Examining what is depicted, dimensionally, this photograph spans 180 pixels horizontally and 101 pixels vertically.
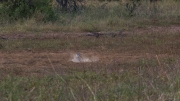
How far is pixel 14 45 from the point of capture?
9.77 meters

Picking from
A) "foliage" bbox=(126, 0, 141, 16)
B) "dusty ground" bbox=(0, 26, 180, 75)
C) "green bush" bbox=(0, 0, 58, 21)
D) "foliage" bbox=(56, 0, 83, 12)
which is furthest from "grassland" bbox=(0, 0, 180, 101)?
"foliage" bbox=(56, 0, 83, 12)

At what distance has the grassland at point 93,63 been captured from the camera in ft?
16.8

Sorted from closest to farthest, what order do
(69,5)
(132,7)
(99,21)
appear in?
(99,21), (132,7), (69,5)

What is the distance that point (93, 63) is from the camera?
817 centimetres

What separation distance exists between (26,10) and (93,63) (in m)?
6.20

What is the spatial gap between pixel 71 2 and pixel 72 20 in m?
3.66

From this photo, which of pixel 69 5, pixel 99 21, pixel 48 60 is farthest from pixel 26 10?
pixel 48 60

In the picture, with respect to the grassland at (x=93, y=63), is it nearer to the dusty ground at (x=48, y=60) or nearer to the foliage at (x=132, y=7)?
the dusty ground at (x=48, y=60)

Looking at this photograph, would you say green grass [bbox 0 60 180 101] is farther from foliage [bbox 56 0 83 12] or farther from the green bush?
foliage [bbox 56 0 83 12]

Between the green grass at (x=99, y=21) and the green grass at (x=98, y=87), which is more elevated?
the green grass at (x=98, y=87)

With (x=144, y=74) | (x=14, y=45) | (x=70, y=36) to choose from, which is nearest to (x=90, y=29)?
(x=70, y=36)

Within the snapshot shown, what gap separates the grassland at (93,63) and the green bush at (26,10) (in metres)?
0.38

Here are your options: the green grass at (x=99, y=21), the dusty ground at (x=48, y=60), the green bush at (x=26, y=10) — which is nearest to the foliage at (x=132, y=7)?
the green grass at (x=99, y=21)

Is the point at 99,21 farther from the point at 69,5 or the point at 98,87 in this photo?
the point at 98,87
